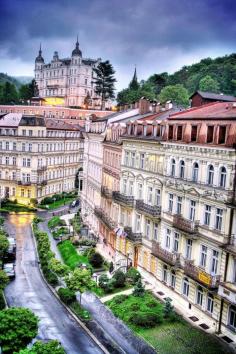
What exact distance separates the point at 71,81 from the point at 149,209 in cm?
13058

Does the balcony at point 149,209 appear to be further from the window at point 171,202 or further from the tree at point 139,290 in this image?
the tree at point 139,290

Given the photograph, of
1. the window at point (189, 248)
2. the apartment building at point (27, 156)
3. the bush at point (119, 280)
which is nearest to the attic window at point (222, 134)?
the window at point (189, 248)

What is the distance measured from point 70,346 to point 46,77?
158m

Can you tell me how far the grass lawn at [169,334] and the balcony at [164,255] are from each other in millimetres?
4015

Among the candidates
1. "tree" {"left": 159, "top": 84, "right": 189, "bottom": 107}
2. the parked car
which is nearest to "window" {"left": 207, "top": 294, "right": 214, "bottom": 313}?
the parked car

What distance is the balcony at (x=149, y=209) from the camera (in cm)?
4481

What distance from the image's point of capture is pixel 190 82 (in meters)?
153

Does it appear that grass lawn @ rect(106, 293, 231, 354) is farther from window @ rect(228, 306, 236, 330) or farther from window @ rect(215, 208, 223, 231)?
window @ rect(215, 208, 223, 231)

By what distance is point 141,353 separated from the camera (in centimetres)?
3291

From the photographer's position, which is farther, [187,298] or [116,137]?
[116,137]

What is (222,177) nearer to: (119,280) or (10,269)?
(119,280)

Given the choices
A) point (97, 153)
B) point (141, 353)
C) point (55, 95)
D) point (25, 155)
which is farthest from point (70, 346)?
point (55, 95)

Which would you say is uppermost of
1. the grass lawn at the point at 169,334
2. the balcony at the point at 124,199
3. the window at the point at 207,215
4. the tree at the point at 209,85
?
the tree at the point at 209,85

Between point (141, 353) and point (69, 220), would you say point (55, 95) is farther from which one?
point (141, 353)
